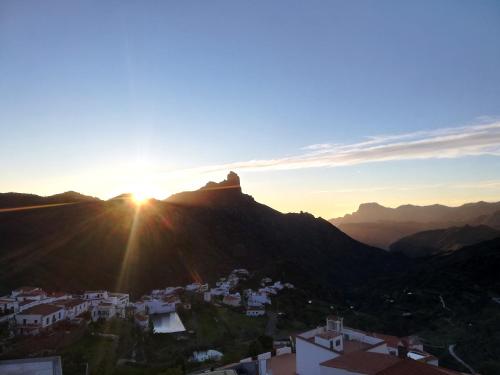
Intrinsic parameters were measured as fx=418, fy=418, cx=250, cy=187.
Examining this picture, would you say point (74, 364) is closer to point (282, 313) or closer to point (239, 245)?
point (282, 313)

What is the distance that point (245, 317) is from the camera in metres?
43.0

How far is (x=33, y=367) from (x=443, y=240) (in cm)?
14140

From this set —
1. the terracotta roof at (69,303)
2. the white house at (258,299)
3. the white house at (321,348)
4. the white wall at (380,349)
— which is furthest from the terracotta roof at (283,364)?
the white house at (258,299)

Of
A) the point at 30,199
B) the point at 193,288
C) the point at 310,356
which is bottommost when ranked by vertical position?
the point at 193,288

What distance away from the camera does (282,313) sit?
46.9 metres

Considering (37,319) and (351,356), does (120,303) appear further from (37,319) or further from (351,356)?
(351,356)

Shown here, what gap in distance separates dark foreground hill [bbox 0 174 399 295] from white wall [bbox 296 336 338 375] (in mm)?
34786

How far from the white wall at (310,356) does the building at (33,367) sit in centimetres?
1022

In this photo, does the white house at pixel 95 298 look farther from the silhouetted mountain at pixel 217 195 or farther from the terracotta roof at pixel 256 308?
the silhouetted mountain at pixel 217 195

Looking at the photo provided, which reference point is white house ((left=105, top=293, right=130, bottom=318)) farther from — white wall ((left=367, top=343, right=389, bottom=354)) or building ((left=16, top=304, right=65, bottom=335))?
white wall ((left=367, top=343, right=389, bottom=354))

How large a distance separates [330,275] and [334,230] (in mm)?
26466

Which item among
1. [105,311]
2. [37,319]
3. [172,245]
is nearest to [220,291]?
[172,245]

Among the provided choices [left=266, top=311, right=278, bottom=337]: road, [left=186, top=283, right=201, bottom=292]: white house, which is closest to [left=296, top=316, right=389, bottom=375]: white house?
[left=266, top=311, right=278, bottom=337]: road

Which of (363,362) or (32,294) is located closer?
(363,362)
